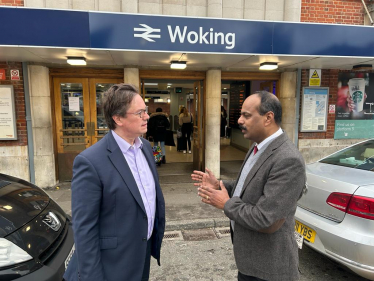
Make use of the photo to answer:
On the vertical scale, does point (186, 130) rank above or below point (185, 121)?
below

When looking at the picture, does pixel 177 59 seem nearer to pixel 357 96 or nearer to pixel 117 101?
pixel 117 101

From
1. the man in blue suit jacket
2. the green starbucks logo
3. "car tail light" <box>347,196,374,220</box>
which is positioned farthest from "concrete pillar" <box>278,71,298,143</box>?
the man in blue suit jacket

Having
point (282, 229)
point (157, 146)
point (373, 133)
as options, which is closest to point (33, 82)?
point (157, 146)

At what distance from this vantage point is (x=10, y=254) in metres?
1.98

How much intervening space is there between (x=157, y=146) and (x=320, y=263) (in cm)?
557

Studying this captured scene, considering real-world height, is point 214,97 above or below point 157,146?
above

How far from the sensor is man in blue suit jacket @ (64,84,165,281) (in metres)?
1.49

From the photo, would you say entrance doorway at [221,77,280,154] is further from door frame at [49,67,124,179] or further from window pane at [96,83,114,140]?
window pane at [96,83,114,140]

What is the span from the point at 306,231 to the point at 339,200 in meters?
0.52

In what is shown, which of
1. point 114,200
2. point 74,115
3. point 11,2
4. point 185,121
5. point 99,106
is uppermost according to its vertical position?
point 11,2

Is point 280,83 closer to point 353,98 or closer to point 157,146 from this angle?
point 353,98

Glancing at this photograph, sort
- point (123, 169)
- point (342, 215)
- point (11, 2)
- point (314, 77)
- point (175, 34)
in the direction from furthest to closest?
point (314, 77) < point (11, 2) < point (175, 34) < point (342, 215) < point (123, 169)

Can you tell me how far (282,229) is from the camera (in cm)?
161

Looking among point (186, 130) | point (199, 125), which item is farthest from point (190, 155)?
point (199, 125)
